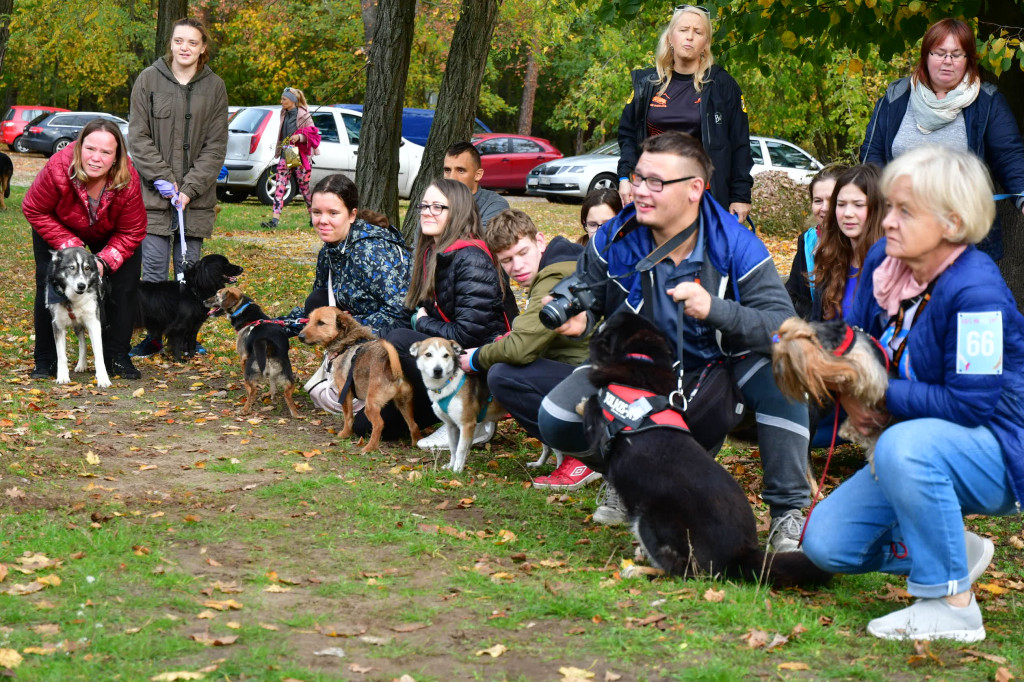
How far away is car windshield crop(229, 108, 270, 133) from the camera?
20.3 m

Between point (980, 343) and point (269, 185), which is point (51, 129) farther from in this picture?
point (980, 343)

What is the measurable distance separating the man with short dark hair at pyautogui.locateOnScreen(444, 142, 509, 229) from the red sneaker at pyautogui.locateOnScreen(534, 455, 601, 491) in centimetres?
196

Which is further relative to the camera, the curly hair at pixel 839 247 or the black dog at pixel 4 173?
the black dog at pixel 4 173

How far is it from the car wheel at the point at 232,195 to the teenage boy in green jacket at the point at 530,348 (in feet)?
53.1

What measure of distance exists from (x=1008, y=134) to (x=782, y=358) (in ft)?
10.3

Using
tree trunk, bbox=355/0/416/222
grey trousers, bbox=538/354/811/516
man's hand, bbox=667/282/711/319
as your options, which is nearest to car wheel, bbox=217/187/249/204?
tree trunk, bbox=355/0/416/222

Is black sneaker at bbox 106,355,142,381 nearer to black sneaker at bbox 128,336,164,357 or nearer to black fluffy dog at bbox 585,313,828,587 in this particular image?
black sneaker at bbox 128,336,164,357

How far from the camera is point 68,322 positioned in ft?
25.8

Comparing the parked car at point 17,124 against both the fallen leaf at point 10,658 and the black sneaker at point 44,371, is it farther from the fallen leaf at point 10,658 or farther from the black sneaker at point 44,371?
the fallen leaf at point 10,658

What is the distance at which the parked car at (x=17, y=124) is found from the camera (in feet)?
112

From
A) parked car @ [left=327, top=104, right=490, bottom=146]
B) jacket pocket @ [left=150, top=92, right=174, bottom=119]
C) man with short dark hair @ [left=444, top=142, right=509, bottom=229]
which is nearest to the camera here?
man with short dark hair @ [left=444, top=142, right=509, bottom=229]

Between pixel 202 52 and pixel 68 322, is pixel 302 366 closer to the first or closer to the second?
pixel 68 322

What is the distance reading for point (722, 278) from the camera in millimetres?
4402

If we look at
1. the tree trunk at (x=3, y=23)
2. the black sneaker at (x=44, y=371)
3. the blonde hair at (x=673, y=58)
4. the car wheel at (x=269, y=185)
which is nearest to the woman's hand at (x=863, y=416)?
the blonde hair at (x=673, y=58)
